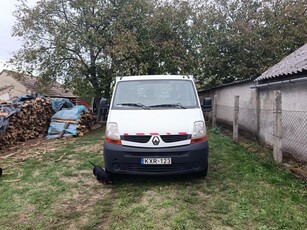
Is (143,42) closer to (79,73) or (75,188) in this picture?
(79,73)

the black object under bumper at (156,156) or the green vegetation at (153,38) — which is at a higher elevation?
the green vegetation at (153,38)

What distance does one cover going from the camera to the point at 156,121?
4570 mm

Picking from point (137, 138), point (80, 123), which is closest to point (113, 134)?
point (137, 138)

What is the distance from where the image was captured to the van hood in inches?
175

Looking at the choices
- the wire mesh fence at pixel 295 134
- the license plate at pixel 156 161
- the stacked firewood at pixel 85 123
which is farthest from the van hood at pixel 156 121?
the stacked firewood at pixel 85 123

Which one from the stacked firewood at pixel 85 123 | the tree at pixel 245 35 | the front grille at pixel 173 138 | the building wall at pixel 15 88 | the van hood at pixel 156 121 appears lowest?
the stacked firewood at pixel 85 123

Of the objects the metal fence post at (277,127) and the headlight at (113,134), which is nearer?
the headlight at (113,134)

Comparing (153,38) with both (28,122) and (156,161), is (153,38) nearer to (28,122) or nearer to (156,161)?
(28,122)

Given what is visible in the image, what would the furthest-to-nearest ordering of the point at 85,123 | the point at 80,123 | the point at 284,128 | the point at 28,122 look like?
the point at 85,123 < the point at 80,123 < the point at 28,122 < the point at 284,128

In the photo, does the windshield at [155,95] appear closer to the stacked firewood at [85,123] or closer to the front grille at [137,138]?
the front grille at [137,138]

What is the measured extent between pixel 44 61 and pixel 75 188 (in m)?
11.5

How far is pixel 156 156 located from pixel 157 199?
68cm

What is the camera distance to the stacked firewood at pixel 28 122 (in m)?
9.23

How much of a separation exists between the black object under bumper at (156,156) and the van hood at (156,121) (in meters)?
0.28
